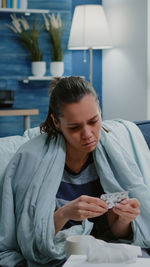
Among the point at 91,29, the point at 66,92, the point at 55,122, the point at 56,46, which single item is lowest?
the point at 55,122

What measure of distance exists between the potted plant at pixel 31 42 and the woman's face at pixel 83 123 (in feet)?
9.21

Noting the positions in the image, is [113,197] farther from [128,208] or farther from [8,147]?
[8,147]

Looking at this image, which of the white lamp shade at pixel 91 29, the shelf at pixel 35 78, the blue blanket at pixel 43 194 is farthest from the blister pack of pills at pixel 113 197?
the shelf at pixel 35 78

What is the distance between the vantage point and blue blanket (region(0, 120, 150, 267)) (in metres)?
1.39

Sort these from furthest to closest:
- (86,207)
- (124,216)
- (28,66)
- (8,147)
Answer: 1. (28,66)
2. (8,147)
3. (124,216)
4. (86,207)

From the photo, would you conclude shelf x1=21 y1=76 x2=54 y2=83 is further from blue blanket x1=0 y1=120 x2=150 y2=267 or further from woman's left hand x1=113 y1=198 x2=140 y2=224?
woman's left hand x1=113 y1=198 x2=140 y2=224

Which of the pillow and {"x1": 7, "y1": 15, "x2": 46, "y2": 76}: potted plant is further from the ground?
{"x1": 7, "y1": 15, "x2": 46, "y2": 76}: potted plant

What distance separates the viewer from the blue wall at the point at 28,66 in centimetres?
429

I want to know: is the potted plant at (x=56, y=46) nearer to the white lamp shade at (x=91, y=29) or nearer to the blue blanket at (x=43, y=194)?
the white lamp shade at (x=91, y=29)

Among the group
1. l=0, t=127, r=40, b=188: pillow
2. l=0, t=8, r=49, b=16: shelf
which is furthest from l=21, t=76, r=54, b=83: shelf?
l=0, t=127, r=40, b=188: pillow

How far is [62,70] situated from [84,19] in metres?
0.63

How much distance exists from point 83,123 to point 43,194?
0.90 feet

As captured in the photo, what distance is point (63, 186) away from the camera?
156cm

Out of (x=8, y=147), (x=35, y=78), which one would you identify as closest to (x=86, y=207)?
(x=8, y=147)
